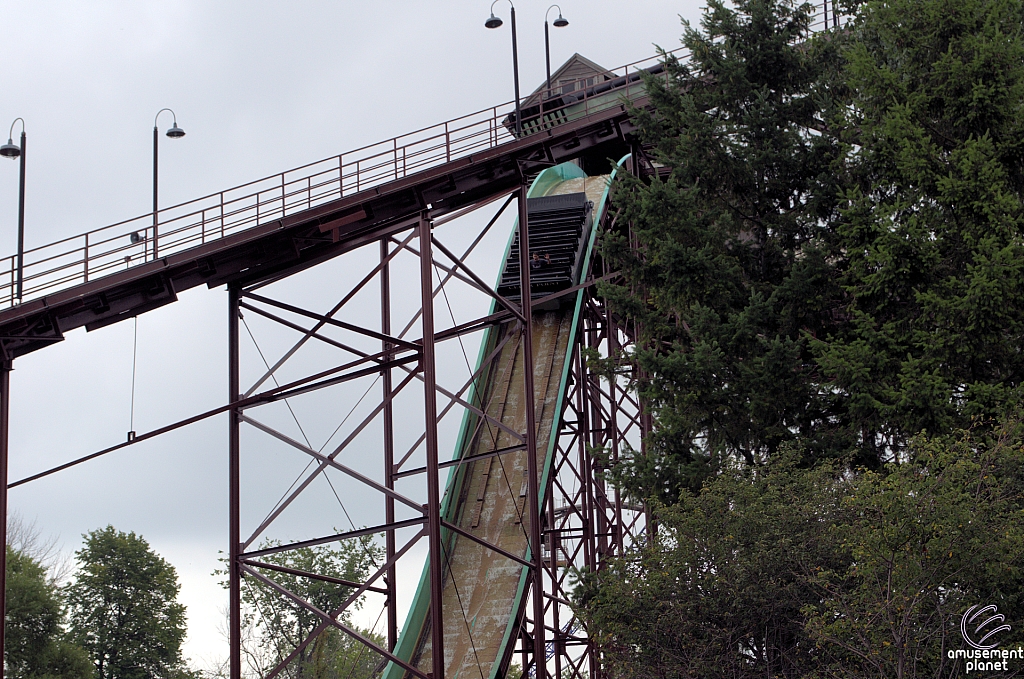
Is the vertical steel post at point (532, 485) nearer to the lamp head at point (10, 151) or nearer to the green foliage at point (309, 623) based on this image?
the lamp head at point (10, 151)

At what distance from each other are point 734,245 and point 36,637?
31538mm

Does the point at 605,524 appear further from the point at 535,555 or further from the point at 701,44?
the point at 701,44

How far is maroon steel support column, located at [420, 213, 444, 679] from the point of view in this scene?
1953 cm

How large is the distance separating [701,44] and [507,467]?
31.3 ft

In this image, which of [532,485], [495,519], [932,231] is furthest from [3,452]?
[932,231]

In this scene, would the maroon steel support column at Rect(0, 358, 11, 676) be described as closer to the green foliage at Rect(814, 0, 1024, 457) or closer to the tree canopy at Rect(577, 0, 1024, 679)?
the tree canopy at Rect(577, 0, 1024, 679)

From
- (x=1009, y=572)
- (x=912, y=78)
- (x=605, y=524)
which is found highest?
(x=912, y=78)

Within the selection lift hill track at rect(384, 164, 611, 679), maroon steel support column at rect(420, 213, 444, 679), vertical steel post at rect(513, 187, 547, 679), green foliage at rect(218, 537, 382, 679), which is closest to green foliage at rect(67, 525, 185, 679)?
green foliage at rect(218, 537, 382, 679)

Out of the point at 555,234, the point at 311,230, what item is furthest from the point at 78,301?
the point at 555,234

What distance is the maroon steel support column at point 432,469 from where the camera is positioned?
19.5 m

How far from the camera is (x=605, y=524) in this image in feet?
97.5

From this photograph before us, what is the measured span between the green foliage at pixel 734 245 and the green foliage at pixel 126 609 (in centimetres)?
3490

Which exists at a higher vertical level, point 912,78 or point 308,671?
point 912,78

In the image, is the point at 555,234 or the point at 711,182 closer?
the point at 711,182
